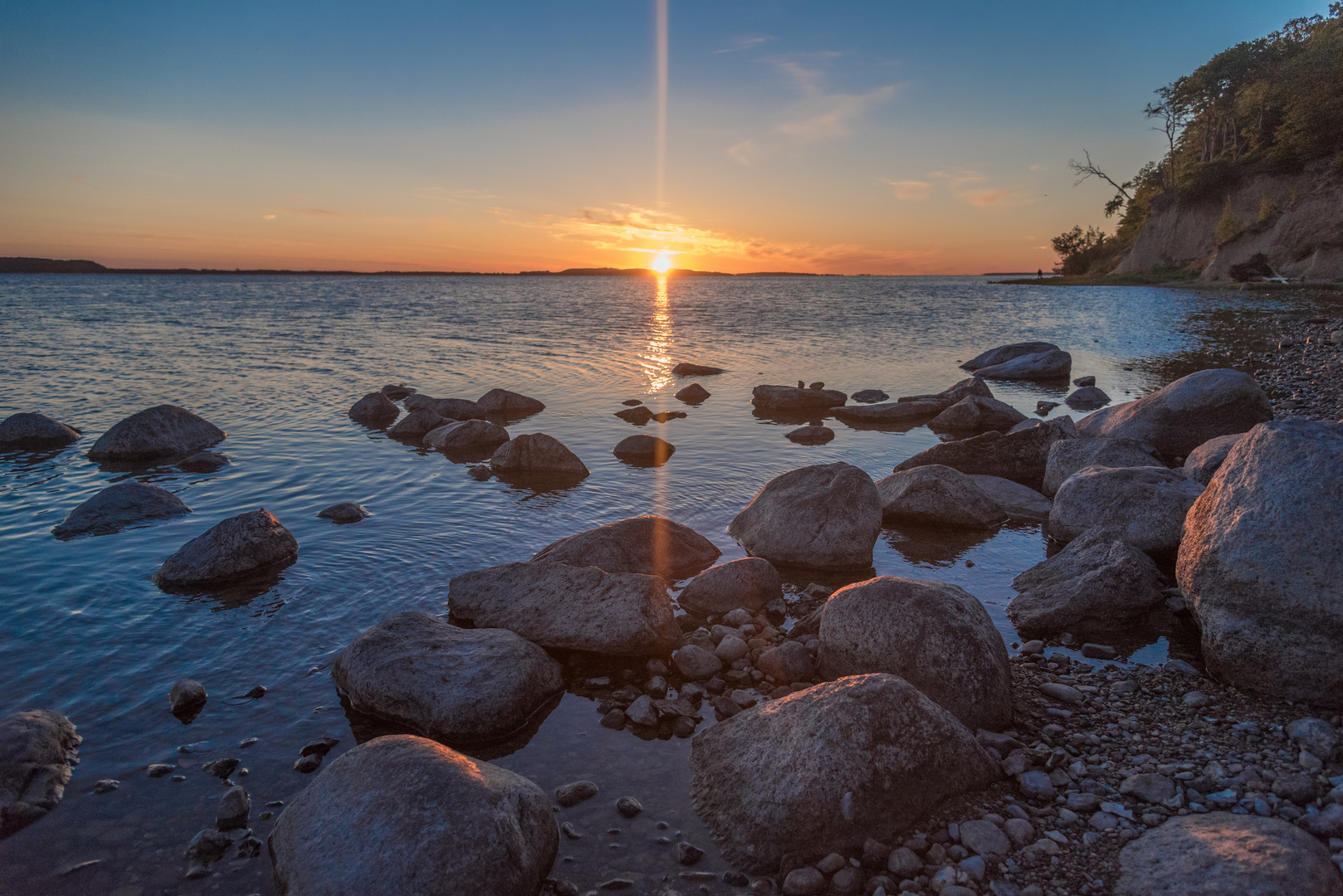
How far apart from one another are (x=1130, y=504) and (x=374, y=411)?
55.8 feet

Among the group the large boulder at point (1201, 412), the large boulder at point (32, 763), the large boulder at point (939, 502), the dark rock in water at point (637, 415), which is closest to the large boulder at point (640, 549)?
the large boulder at point (939, 502)

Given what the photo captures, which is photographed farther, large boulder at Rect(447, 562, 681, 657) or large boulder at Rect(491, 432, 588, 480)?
large boulder at Rect(491, 432, 588, 480)

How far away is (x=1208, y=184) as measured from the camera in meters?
74.2

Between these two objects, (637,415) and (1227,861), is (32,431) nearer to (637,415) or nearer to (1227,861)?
(637,415)

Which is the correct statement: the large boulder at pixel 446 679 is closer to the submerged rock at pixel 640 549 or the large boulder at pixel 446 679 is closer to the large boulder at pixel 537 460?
the submerged rock at pixel 640 549

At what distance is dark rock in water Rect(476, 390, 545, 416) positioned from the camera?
2020 cm

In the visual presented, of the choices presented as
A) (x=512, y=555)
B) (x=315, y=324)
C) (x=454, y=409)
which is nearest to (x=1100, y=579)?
(x=512, y=555)

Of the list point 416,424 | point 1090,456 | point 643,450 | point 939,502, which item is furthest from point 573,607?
point 416,424

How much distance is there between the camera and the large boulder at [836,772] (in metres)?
4.56

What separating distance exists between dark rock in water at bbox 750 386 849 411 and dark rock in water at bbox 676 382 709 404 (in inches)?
71.0

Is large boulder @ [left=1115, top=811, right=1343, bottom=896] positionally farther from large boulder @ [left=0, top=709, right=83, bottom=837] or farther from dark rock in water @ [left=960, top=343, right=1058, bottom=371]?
dark rock in water @ [left=960, top=343, right=1058, bottom=371]

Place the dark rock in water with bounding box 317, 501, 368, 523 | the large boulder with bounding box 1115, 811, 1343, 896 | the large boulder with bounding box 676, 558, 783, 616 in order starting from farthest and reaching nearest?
the dark rock in water with bounding box 317, 501, 368, 523
the large boulder with bounding box 676, 558, 783, 616
the large boulder with bounding box 1115, 811, 1343, 896

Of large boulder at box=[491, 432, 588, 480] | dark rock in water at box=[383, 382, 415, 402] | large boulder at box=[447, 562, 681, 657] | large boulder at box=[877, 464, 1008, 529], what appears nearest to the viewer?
large boulder at box=[447, 562, 681, 657]

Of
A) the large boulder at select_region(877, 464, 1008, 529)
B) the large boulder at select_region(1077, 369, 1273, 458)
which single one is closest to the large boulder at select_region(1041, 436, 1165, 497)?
the large boulder at select_region(877, 464, 1008, 529)
